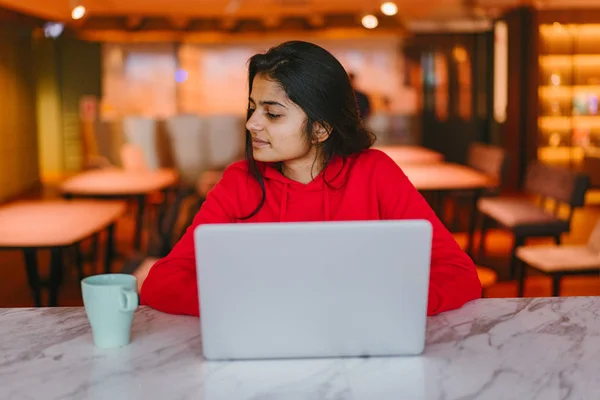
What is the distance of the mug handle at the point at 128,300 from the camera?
4.56 feet

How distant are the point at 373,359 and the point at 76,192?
14.3 ft

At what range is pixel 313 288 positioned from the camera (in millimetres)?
1263

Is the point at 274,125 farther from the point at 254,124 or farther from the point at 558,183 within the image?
the point at 558,183

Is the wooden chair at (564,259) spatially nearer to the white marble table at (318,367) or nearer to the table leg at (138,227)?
the white marble table at (318,367)

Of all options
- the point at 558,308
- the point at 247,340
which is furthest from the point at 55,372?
the point at 558,308

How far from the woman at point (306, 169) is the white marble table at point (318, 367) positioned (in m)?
0.28

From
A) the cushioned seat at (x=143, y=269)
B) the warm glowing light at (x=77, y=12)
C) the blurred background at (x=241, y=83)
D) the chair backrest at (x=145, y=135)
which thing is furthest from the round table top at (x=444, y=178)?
the chair backrest at (x=145, y=135)

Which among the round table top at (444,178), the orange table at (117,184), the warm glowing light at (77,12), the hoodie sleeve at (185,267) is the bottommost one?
the round table top at (444,178)

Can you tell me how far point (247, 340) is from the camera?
1.31m

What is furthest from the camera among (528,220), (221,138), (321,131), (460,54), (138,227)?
(460,54)

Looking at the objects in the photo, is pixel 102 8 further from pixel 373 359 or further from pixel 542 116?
pixel 373 359

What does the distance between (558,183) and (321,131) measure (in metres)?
3.59

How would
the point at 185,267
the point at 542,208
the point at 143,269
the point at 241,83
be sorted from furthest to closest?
the point at 241,83 < the point at 542,208 < the point at 143,269 < the point at 185,267

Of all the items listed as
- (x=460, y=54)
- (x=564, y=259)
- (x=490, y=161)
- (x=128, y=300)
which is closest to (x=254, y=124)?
(x=128, y=300)
